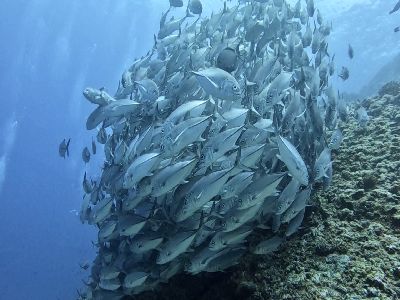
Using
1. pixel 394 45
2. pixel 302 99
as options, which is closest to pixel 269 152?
pixel 302 99

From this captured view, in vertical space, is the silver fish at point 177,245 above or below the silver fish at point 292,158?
below

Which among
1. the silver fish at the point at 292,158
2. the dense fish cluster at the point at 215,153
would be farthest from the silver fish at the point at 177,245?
the silver fish at the point at 292,158

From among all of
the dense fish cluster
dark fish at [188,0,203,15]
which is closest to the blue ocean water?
dark fish at [188,0,203,15]

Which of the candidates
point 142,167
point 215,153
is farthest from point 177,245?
point 215,153

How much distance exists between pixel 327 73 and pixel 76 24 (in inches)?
1789

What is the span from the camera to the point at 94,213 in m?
5.25

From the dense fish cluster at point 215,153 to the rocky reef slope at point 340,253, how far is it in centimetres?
24

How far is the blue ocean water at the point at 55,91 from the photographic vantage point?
39.5 m

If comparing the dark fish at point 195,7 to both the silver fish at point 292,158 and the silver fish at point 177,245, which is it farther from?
the silver fish at point 177,245

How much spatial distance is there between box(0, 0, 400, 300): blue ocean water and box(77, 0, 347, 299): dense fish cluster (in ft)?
106

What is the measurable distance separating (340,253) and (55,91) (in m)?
51.3

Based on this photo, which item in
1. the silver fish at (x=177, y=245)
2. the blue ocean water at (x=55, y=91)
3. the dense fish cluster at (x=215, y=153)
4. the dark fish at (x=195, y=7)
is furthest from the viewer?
the blue ocean water at (x=55, y=91)

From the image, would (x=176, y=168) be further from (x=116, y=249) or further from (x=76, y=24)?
(x=76, y=24)

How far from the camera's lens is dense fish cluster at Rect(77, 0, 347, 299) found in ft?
12.7
